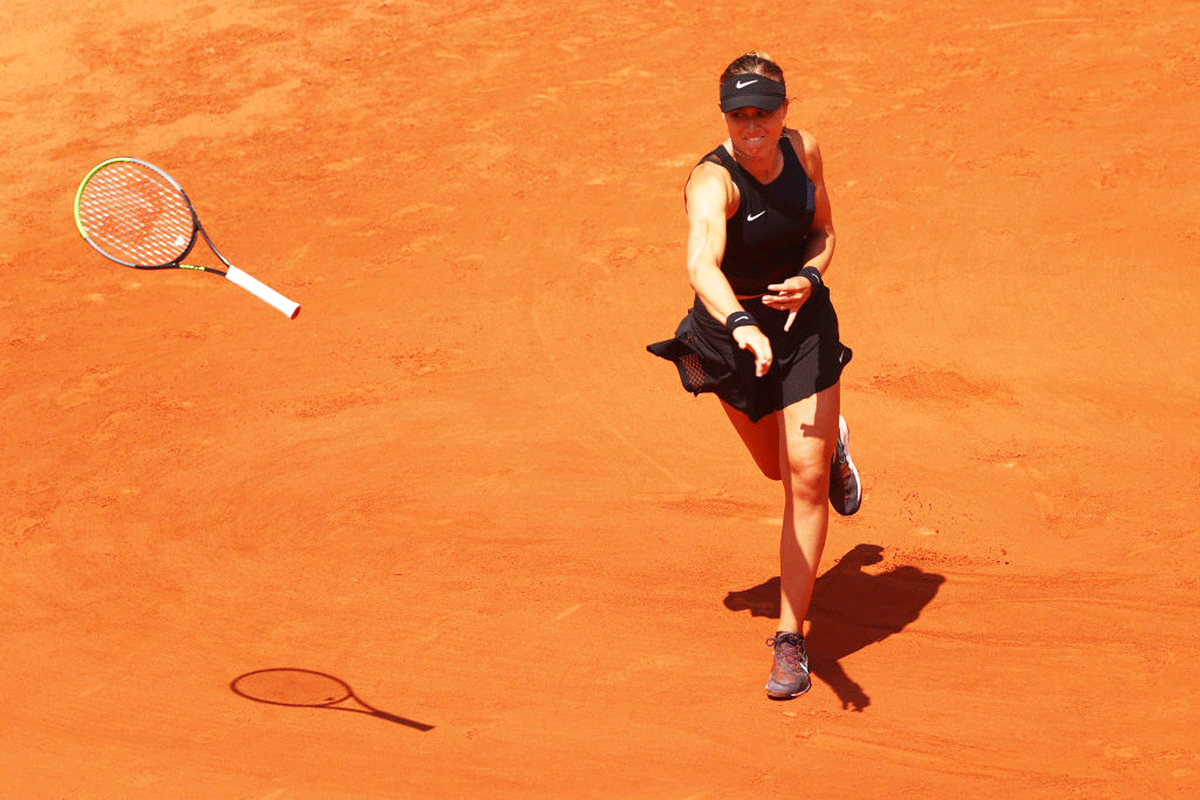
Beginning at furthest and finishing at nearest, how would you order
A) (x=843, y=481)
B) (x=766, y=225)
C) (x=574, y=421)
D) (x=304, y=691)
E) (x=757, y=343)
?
1. (x=574, y=421)
2. (x=843, y=481)
3. (x=304, y=691)
4. (x=766, y=225)
5. (x=757, y=343)

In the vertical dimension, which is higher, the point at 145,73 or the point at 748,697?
the point at 145,73

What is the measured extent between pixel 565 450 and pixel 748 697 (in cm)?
229

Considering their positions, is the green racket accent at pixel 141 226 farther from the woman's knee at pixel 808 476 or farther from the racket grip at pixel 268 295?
the woman's knee at pixel 808 476

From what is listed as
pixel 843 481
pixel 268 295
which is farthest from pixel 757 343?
pixel 268 295

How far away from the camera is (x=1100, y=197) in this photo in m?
8.77

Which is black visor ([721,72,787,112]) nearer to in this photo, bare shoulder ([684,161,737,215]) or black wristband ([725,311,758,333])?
bare shoulder ([684,161,737,215])

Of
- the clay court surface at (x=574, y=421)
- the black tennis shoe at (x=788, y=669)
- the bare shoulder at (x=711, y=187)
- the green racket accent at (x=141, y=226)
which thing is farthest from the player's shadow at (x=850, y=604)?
the green racket accent at (x=141, y=226)

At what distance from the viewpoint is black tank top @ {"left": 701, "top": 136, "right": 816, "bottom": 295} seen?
14.0 feet

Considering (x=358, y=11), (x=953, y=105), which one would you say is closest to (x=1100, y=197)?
(x=953, y=105)

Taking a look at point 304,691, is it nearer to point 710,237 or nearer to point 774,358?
point 774,358

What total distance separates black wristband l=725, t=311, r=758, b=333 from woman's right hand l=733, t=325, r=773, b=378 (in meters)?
0.02

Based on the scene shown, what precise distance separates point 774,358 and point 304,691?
2.03m

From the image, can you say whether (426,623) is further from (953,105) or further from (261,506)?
(953,105)

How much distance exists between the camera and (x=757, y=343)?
3.78 meters
